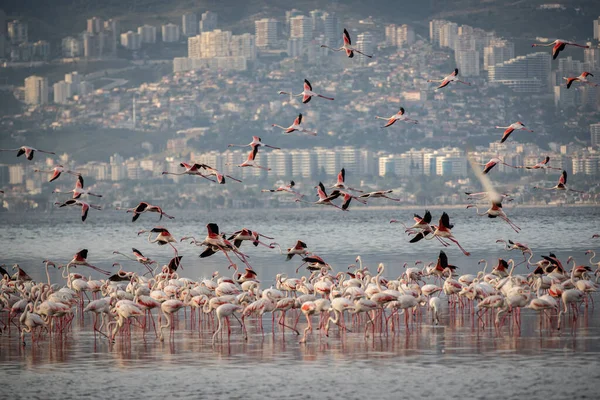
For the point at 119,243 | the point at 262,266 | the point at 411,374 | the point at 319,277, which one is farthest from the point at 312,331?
the point at 119,243

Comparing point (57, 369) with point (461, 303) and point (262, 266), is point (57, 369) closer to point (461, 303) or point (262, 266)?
point (461, 303)

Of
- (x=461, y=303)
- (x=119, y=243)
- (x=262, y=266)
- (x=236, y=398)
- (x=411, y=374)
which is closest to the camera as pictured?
(x=236, y=398)

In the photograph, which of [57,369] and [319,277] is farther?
[319,277]

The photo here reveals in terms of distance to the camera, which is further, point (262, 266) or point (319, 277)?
point (262, 266)

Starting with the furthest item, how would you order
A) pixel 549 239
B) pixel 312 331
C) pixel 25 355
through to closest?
pixel 549 239 → pixel 312 331 → pixel 25 355

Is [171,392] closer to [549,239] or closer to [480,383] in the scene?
[480,383]

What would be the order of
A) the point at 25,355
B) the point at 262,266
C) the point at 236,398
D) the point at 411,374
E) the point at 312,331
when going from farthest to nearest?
1. the point at 262,266
2. the point at 312,331
3. the point at 25,355
4. the point at 411,374
5. the point at 236,398

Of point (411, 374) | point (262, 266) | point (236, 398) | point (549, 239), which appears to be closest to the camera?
point (236, 398)

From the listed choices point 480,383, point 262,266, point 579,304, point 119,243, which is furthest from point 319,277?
point 119,243
